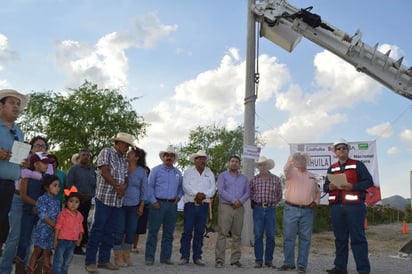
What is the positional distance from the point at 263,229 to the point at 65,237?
11.8ft

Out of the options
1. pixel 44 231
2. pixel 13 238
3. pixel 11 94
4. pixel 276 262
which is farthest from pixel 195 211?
pixel 11 94

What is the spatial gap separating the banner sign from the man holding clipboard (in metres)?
5.76

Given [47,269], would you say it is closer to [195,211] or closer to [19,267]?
[19,267]

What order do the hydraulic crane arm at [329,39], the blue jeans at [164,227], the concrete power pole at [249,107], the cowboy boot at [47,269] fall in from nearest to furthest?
the cowboy boot at [47,269], the blue jeans at [164,227], the hydraulic crane arm at [329,39], the concrete power pole at [249,107]

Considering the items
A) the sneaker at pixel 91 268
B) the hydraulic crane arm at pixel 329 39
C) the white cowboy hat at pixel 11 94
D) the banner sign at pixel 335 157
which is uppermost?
the hydraulic crane arm at pixel 329 39

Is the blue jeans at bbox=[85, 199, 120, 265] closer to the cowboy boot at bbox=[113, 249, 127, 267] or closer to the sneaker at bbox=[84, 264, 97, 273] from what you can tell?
the sneaker at bbox=[84, 264, 97, 273]

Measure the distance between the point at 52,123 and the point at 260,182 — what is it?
14.9 metres

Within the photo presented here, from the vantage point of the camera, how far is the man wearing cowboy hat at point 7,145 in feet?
14.8

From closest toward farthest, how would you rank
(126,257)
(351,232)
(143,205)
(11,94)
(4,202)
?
(4,202) < (11,94) < (351,232) < (126,257) < (143,205)

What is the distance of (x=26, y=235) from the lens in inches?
225

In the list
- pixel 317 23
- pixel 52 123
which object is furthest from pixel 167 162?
pixel 52 123

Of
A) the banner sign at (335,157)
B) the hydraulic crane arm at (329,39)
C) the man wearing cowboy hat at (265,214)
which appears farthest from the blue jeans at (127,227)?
the banner sign at (335,157)

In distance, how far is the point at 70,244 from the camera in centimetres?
534

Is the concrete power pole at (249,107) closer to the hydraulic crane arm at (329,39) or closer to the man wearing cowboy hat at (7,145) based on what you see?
the hydraulic crane arm at (329,39)
